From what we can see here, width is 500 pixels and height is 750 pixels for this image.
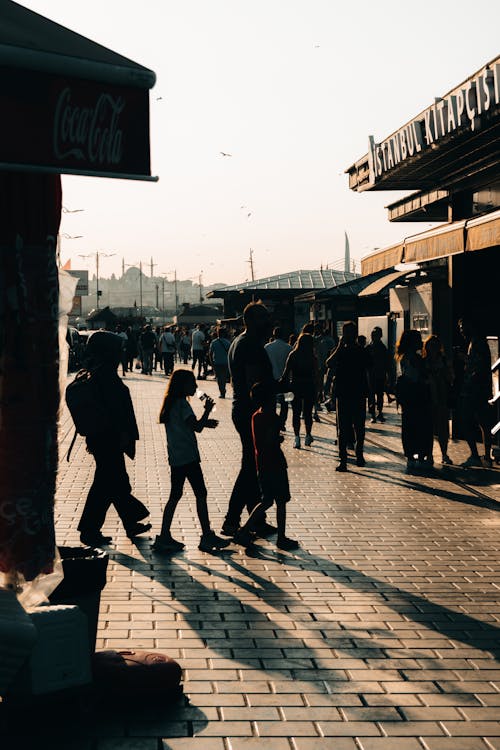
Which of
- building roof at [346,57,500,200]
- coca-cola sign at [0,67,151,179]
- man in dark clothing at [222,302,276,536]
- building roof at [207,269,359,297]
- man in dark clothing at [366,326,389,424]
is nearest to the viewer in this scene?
coca-cola sign at [0,67,151,179]

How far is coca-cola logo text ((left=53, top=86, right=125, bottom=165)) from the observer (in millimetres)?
3986

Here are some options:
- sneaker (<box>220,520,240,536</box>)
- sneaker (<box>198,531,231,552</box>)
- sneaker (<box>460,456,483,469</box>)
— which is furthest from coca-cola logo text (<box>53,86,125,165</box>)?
sneaker (<box>460,456,483,469</box>)

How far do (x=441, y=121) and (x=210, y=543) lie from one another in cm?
855

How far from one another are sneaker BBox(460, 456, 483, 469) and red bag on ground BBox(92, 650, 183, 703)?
8.78 meters

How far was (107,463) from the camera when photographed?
350 inches

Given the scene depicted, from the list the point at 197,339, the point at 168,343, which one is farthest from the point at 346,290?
the point at 168,343

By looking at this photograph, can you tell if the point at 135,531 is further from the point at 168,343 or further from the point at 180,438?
the point at 168,343

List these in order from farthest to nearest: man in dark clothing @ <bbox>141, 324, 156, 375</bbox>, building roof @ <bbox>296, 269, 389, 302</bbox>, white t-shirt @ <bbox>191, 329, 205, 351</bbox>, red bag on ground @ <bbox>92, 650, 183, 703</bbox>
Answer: man in dark clothing @ <bbox>141, 324, 156, 375</bbox> → white t-shirt @ <bbox>191, 329, 205, 351</bbox> → building roof @ <bbox>296, 269, 389, 302</bbox> → red bag on ground @ <bbox>92, 650, 183, 703</bbox>

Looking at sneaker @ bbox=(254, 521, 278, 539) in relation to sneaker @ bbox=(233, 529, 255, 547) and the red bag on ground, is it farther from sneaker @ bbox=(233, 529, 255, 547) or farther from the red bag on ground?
the red bag on ground

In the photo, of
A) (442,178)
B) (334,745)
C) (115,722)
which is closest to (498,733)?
(334,745)

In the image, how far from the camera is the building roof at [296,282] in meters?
44.9

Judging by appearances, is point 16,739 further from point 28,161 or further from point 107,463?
point 107,463

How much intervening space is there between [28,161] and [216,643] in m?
Answer: 3.09

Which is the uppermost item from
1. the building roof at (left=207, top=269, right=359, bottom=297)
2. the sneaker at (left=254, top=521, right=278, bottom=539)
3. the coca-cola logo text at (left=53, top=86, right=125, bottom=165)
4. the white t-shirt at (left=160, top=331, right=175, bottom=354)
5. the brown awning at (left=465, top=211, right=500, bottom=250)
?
the building roof at (left=207, top=269, right=359, bottom=297)
